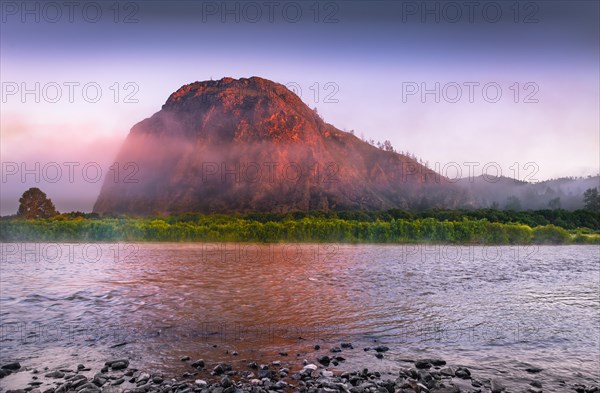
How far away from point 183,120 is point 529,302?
148511 mm

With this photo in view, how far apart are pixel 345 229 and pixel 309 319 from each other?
102 feet

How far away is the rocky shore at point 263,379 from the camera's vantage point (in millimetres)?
5812

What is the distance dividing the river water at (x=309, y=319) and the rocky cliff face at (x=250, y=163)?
87.6 m

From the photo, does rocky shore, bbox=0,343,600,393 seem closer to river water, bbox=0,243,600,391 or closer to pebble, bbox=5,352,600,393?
pebble, bbox=5,352,600,393

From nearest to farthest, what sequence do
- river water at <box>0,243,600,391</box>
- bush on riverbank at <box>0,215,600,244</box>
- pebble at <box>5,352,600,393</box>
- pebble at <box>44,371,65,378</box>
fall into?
pebble at <box>5,352,600,393</box> < pebble at <box>44,371,65,378</box> < river water at <box>0,243,600,391</box> < bush on riverbank at <box>0,215,600,244</box>

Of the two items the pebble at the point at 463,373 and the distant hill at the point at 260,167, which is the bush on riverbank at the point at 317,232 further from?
the distant hill at the point at 260,167

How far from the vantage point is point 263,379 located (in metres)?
6.11

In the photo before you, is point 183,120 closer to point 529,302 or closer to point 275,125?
point 275,125

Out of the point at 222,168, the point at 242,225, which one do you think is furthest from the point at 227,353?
the point at 222,168

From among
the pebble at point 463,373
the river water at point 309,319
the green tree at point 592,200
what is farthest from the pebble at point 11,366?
the green tree at point 592,200

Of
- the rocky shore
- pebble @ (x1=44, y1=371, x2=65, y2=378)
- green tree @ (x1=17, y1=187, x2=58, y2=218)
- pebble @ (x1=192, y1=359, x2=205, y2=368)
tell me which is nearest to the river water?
pebble @ (x1=192, y1=359, x2=205, y2=368)

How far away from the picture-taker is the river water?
739cm

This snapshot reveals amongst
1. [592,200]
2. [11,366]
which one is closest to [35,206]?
[11,366]

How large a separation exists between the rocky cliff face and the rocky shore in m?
96.9
